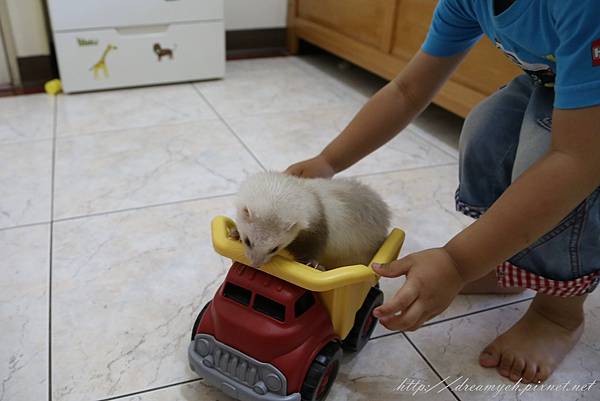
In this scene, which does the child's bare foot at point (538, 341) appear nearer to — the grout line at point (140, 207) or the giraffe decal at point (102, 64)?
the grout line at point (140, 207)

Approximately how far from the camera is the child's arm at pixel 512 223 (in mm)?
495

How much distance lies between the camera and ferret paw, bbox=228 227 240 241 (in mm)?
647

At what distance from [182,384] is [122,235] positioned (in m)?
0.37

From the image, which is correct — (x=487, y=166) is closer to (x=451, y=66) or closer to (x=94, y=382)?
(x=451, y=66)

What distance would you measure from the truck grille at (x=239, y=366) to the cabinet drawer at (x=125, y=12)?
1278 mm

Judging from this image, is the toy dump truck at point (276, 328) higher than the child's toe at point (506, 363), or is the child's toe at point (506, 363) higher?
the toy dump truck at point (276, 328)

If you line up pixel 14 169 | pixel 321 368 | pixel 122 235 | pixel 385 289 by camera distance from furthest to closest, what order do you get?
pixel 14 169, pixel 122 235, pixel 385 289, pixel 321 368

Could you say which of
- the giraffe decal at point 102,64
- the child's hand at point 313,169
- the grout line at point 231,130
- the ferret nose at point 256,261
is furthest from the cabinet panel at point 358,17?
the ferret nose at point 256,261

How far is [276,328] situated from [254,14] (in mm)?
1740

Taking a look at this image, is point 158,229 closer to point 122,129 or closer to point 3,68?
point 122,129

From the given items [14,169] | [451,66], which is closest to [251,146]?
[14,169]

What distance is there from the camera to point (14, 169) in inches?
46.2

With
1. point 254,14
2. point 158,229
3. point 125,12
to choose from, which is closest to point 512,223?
point 158,229

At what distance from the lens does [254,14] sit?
208 cm
